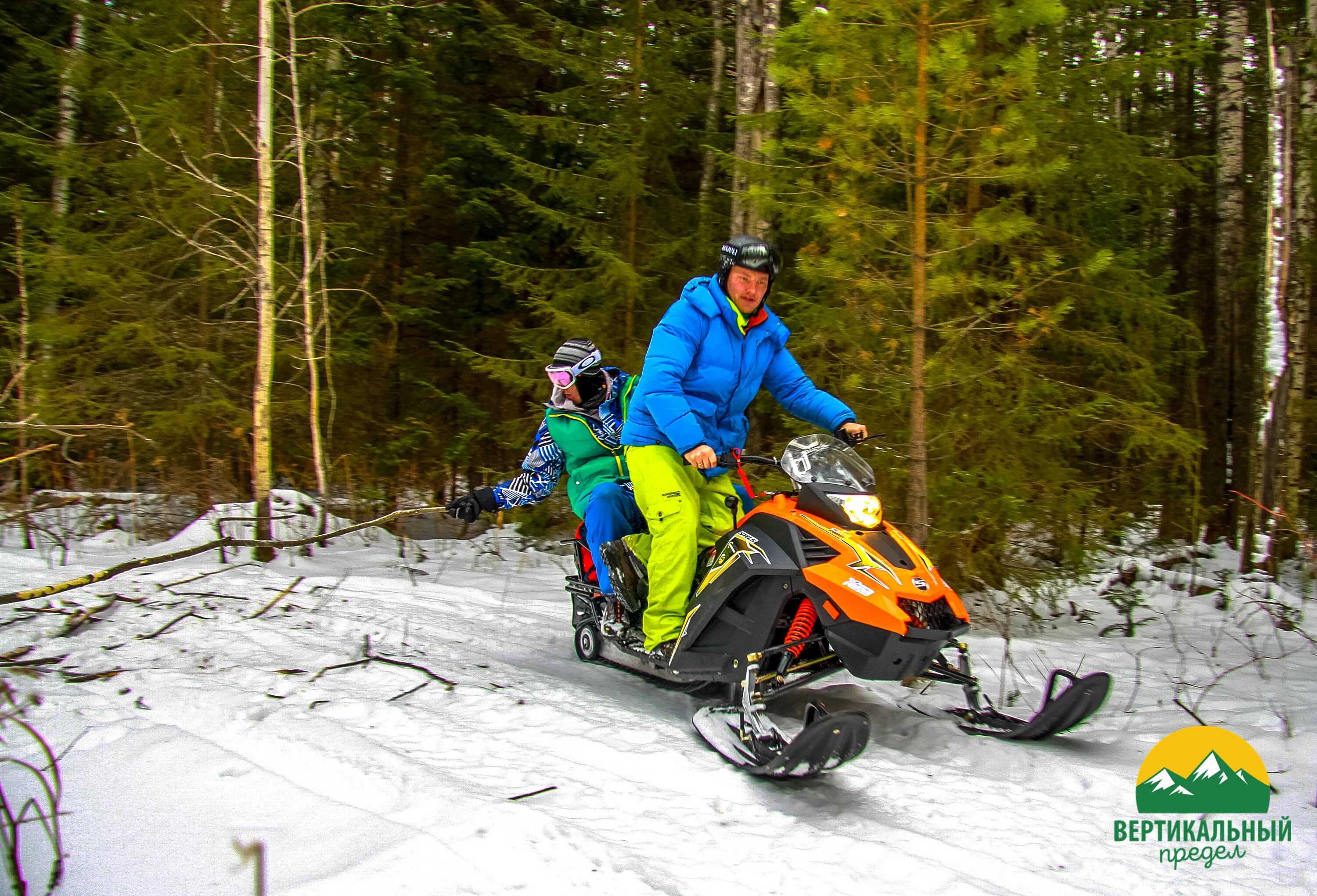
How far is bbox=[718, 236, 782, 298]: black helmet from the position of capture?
4086mm

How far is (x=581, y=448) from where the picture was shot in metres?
5.34

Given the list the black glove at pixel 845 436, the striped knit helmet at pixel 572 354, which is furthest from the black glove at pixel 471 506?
the black glove at pixel 845 436

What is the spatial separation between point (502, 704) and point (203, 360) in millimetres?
8011

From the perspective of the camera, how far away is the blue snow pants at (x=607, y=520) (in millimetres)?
4996

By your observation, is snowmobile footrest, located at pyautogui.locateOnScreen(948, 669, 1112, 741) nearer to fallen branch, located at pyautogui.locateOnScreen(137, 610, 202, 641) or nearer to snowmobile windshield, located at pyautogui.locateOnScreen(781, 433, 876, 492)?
snowmobile windshield, located at pyautogui.locateOnScreen(781, 433, 876, 492)

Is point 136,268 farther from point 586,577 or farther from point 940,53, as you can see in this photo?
point 940,53

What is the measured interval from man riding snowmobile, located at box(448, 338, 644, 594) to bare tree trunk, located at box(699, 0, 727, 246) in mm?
5780

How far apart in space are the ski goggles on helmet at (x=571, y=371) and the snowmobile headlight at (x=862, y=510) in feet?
6.75

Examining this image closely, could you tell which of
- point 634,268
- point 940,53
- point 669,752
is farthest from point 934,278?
point 634,268

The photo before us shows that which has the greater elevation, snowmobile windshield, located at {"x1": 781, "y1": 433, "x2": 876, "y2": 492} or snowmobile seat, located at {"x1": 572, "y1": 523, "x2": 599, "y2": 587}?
snowmobile windshield, located at {"x1": 781, "y1": 433, "x2": 876, "y2": 492}

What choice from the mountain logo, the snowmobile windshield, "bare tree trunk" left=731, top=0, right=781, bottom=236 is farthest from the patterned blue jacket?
"bare tree trunk" left=731, top=0, right=781, bottom=236

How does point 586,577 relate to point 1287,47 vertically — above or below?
below

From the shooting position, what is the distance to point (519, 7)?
12961 millimetres

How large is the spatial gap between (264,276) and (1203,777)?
7379 millimetres
